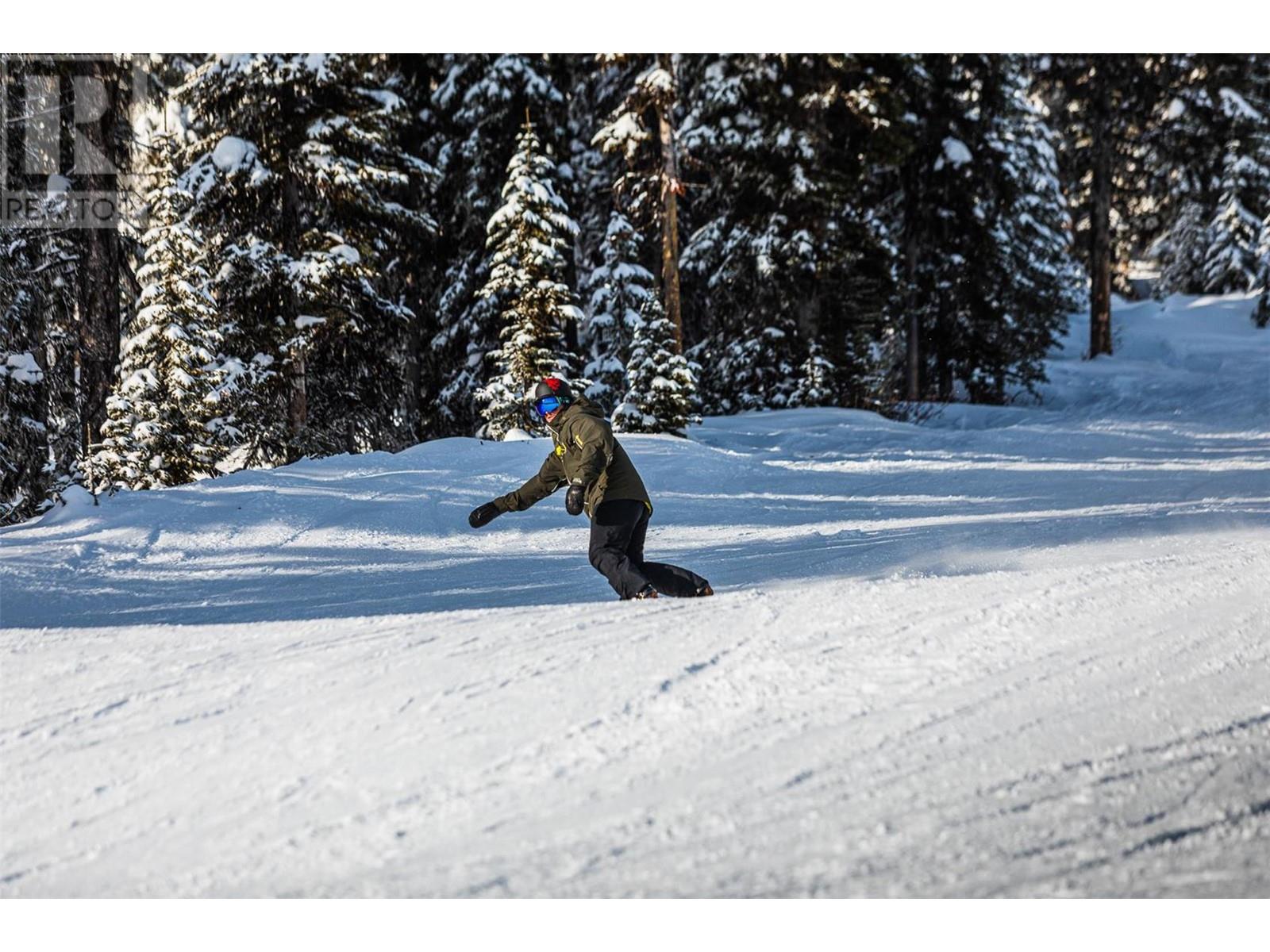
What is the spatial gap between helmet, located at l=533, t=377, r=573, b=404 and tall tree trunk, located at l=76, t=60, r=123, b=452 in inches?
522

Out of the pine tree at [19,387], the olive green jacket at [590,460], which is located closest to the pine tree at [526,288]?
the pine tree at [19,387]

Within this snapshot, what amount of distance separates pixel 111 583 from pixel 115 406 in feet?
28.6

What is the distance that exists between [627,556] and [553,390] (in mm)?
1265

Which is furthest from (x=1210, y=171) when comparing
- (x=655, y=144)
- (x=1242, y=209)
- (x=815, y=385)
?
(x=655, y=144)

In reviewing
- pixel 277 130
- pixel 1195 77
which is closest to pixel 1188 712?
pixel 277 130

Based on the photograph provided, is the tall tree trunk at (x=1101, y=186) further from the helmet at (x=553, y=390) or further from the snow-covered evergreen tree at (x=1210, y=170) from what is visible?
the helmet at (x=553, y=390)

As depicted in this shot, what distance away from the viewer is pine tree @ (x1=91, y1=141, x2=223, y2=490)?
16.2 m

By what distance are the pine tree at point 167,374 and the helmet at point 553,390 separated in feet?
36.5

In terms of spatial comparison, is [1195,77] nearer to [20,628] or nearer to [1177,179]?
[1177,179]

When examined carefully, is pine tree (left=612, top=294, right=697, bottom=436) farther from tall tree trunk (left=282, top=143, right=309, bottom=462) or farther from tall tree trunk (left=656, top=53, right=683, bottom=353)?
tall tree trunk (left=282, top=143, right=309, bottom=462)

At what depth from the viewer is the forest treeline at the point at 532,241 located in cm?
1730

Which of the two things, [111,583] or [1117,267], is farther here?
[1117,267]

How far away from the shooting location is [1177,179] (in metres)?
33.3

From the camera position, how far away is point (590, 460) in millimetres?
7082
